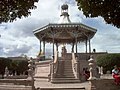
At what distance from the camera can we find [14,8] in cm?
964

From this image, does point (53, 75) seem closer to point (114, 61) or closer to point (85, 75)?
point (85, 75)

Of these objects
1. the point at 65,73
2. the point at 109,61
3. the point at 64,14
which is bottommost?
the point at 65,73

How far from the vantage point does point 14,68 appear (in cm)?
4606

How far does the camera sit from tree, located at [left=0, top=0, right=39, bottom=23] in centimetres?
944

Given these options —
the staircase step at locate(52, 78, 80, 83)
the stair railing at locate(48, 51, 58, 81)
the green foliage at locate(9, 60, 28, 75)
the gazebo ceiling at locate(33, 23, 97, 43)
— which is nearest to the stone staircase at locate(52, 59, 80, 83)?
the staircase step at locate(52, 78, 80, 83)

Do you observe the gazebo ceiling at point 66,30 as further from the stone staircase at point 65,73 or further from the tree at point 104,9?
the tree at point 104,9

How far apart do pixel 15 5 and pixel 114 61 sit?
28.0 meters

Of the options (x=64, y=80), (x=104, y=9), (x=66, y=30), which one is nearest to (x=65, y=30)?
(x=66, y=30)

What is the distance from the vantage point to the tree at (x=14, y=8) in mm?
9438

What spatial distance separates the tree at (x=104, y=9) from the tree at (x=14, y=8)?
1.94 metres

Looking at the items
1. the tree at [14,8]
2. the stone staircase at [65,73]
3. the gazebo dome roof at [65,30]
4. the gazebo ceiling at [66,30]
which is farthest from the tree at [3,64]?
the tree at [14,8]

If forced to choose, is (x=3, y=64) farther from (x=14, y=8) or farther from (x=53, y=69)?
(x=14, y=8)

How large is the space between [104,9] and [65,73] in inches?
764

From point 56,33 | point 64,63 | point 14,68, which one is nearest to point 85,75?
point 64,63
